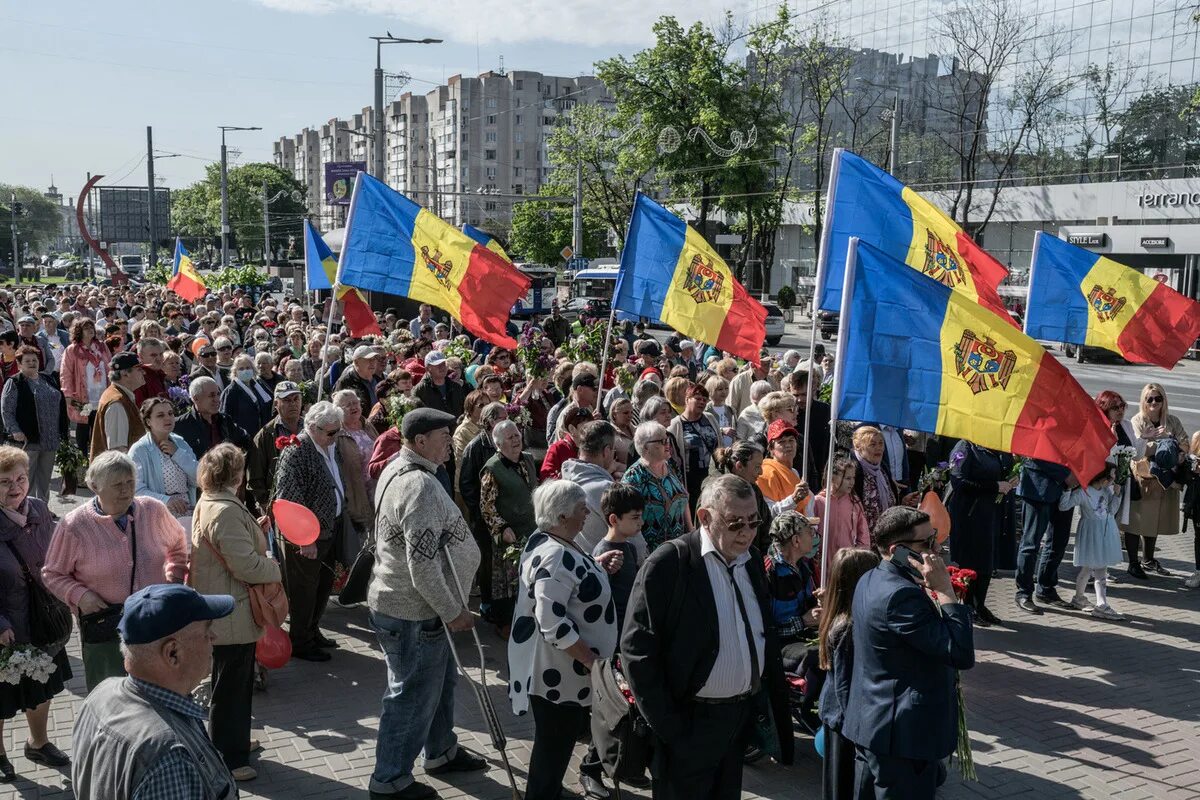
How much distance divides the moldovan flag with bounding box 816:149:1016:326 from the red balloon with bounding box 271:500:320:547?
4146 millimetres

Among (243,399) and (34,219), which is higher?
(34,219)

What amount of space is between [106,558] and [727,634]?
3.05m

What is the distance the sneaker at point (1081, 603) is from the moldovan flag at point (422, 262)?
5.36m

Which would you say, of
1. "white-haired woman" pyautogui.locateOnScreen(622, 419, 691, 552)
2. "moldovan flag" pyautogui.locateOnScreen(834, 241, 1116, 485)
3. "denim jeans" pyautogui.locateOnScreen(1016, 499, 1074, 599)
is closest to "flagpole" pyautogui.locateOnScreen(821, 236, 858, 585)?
"moldovan flag" pyautogui.locateOnScreen(834, 241, 1116, 485)

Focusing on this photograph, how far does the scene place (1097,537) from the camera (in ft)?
28.6

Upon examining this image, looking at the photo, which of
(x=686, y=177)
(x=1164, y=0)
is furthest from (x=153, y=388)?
(x=1164, y=0)

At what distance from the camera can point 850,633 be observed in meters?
4.59

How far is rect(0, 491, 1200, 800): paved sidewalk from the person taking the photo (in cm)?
562

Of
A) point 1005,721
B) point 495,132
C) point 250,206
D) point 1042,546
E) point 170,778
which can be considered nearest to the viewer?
point 170,778

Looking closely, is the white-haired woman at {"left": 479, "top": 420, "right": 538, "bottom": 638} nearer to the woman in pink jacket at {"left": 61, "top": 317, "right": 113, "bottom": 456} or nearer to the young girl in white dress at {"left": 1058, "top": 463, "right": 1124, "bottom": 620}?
the young girl in white dress at {"left": 1058, "top": 463, "right": 1124, "bottom": 620}

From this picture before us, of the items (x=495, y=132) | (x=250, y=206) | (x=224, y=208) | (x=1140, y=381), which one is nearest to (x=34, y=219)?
(x=250, y=206)

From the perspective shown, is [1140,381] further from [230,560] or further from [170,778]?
[170,778]

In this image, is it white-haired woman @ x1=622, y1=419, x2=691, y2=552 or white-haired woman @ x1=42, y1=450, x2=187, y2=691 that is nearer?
white-haired woman @ x1=42, y1=450, x2=187, y2=691

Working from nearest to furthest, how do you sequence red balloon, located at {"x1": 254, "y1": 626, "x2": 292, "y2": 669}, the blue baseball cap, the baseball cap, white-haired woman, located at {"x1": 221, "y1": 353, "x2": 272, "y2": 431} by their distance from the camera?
the blue baseball cap, red balloon, located at {"x1": 254, "y1": 626, "x2": 292, "y2": 669}, the baseball cap, white-haired woman, located at {"x1": 221, "y1": 353, "x2": 272, "y2": 431}
